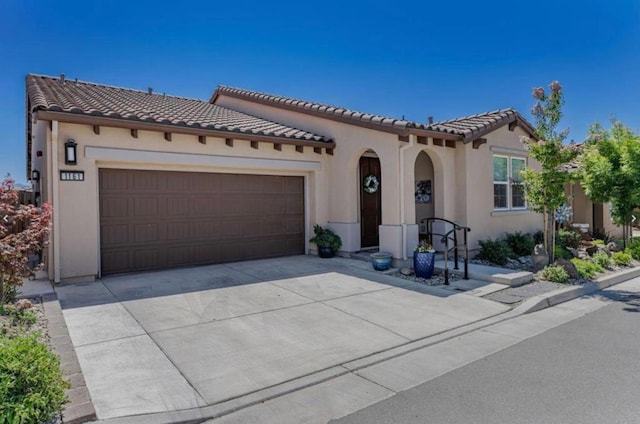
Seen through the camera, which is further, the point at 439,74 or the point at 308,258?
the point at 439,74

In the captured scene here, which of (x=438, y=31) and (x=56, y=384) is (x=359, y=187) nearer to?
(x=438, y=31)

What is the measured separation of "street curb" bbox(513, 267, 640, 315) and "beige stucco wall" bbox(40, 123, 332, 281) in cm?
706

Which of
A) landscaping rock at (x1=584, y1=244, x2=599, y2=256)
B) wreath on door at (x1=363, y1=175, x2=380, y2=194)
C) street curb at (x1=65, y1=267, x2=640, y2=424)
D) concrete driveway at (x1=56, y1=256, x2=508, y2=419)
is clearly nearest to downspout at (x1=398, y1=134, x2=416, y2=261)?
concrete driveway at (x1=56, y1=256, x2=508, y2=419)

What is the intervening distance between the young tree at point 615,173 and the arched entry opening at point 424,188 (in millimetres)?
3884

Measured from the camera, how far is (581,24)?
12.8m

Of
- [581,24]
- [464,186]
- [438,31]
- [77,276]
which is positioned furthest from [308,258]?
[581,24]

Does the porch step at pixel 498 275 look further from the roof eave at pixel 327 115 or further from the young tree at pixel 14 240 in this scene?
the young tree at pixel 14 240

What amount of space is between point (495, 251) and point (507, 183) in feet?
9.81

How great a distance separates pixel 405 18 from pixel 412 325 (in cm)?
1098

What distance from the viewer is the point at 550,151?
9039 millimetres

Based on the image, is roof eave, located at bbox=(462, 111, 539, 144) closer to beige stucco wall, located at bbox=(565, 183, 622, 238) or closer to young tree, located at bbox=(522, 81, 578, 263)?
young tree, located at bbox=(522, 81, 578, 263)

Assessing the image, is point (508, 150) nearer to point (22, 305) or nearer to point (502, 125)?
point (502, 125)

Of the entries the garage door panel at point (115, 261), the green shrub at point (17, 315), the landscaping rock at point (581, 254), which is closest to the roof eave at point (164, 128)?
the garage door panel at point (115, 261)

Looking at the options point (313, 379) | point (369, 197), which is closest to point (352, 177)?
point (369, 197)
